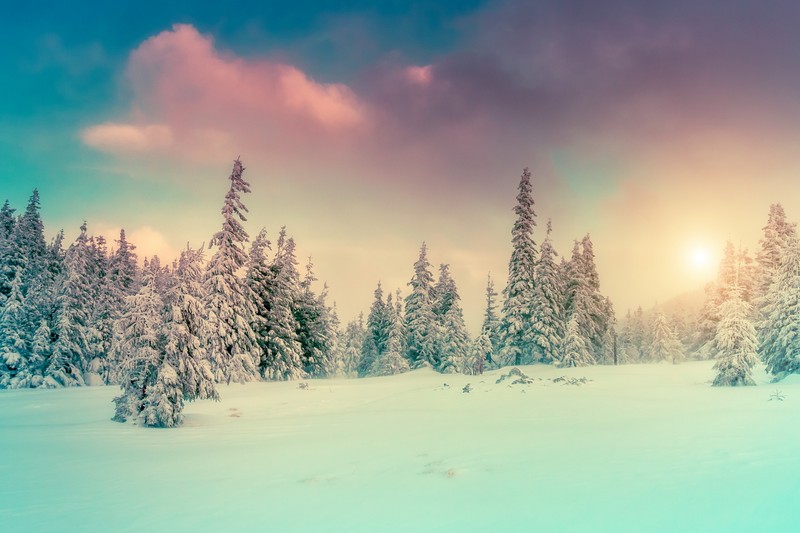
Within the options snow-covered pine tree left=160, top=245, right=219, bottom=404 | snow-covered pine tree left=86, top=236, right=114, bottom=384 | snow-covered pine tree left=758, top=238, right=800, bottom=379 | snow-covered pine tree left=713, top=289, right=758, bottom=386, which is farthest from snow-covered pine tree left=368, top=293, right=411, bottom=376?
snow-covered pine tree left=160, top=245, right=219, bottom=404

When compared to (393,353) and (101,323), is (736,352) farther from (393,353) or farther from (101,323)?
(101,323)

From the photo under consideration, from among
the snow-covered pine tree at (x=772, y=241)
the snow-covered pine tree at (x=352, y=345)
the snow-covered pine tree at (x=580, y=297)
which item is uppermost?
the snow-covered pine tree at (x=772, y=241)

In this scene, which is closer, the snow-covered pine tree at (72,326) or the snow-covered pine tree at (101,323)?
the snow-covered pine tree at (72,326)

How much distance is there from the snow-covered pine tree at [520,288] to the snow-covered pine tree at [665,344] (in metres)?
52.3

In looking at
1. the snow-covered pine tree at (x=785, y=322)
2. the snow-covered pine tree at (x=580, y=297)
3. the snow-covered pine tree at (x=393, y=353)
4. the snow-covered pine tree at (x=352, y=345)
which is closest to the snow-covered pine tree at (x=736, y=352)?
the snow-covered pine tree at (x=785, y=322)

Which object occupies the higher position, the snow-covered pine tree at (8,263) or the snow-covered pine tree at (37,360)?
the snow-covered pine tree at (8,263)

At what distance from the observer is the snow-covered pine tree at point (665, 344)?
278ft

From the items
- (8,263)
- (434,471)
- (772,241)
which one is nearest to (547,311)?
(772,241)

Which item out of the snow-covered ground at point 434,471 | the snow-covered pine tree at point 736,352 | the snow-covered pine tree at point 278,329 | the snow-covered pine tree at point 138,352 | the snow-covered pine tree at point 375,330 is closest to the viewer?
the snow-covered ground at point 434,471

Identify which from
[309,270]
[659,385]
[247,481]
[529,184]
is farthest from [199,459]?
[309,270]

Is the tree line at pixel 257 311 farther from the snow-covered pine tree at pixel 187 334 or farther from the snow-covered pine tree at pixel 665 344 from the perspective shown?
the snow-covered pine tree at pixel 665 344

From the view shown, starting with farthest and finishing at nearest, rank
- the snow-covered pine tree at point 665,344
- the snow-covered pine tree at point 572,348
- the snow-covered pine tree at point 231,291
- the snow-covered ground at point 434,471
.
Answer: the snow-covered pine tree at point 665,344
the snow-covered pine tree at point 572,348
the snow-covered pine tree at point 231,291
the snow-covered ground at point 434,471

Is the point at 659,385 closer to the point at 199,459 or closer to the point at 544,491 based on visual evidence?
the point at 544,491

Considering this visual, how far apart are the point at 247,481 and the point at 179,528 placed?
2.38 m
